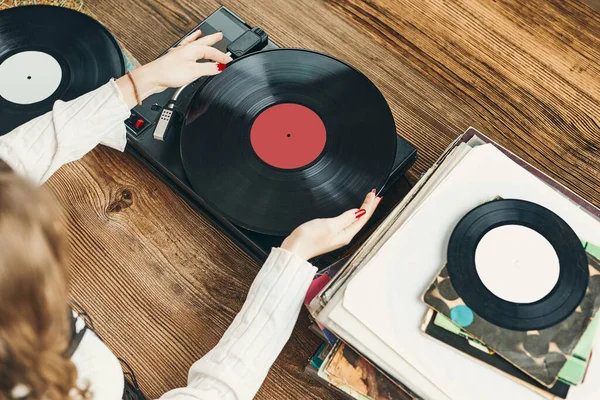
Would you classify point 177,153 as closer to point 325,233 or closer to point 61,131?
point 61,131

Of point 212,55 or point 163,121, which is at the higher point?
point 212,55

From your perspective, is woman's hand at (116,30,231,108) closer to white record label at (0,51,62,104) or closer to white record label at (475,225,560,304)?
white record label at (0,51,62,104)

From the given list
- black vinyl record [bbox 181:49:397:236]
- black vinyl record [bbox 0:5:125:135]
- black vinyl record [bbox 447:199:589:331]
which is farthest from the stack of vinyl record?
black vinyl record [bbox 0:5:125:135]

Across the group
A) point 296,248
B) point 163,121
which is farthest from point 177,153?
point 296,248

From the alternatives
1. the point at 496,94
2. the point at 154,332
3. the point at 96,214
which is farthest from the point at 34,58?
the point at 496,94

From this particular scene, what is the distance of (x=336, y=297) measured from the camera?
73 cm

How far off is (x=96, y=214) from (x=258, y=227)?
13.1 inches

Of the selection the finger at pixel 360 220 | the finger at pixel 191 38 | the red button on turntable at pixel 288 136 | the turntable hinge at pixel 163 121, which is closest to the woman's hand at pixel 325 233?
the finger at pixel 360 220

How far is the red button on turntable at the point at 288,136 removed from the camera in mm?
911

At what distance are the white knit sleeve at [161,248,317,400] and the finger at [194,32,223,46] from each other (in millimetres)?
413

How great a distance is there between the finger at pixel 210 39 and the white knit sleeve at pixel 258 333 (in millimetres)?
413

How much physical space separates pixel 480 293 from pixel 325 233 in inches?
9.1

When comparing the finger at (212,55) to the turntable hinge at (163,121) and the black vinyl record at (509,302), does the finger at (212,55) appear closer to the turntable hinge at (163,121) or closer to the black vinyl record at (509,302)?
the turntable hinge at (163,121)

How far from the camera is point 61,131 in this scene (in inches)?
34.5
